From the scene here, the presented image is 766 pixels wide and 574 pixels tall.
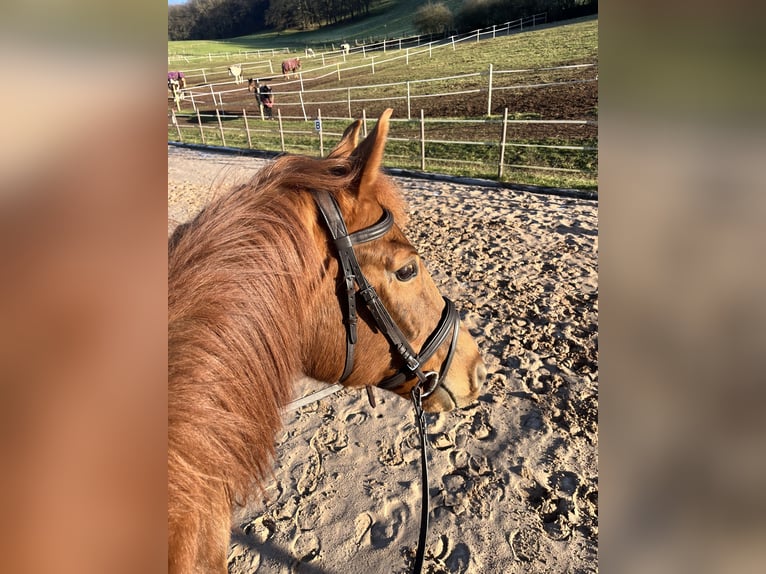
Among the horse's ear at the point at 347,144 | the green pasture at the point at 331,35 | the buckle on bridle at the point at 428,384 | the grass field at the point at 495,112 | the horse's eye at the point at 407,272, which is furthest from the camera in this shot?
the green pasture at the point at 331,35

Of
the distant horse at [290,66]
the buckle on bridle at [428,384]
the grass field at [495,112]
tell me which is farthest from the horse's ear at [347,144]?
the distant horse at [290,66]

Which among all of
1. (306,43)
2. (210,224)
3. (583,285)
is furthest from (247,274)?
(306,43)

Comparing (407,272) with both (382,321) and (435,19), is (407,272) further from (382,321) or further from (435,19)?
(435,19)

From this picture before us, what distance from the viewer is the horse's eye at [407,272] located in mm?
1535

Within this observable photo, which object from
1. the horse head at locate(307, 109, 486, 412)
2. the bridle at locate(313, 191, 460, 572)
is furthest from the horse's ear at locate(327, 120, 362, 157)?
the bridle at locate(313, 191, 460, 572)

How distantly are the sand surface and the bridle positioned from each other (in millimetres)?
478

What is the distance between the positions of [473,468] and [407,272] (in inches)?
72.9

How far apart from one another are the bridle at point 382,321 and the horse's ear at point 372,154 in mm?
130

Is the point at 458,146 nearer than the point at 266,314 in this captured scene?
No

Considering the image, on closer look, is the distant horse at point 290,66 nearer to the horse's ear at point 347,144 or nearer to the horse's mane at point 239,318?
the horse's ear at point 347,144

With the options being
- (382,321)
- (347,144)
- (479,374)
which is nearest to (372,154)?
(347,144)

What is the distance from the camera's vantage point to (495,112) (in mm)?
14430
